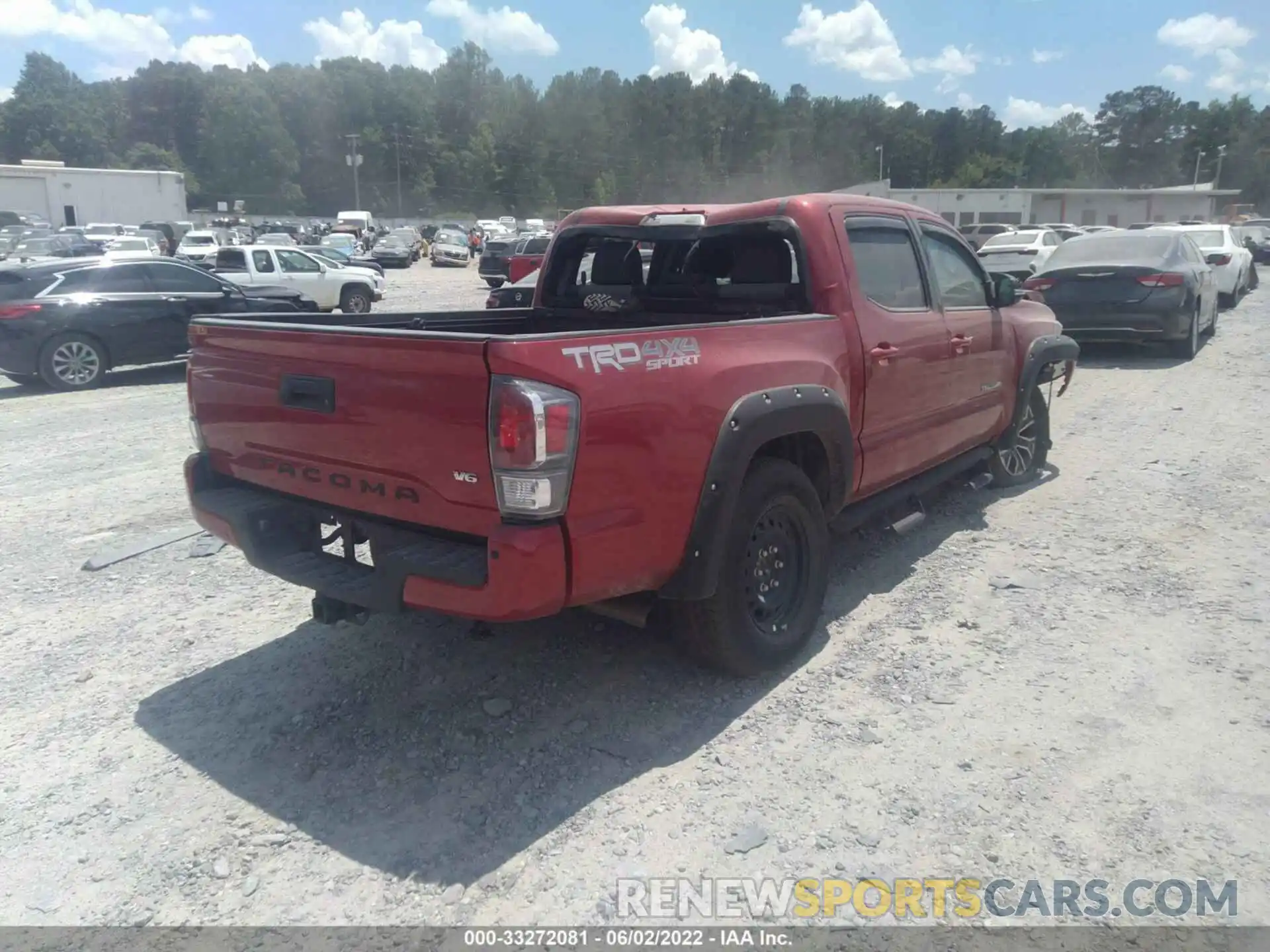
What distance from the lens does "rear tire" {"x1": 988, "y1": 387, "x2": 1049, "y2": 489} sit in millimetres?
6449

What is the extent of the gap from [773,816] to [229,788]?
1873 mm

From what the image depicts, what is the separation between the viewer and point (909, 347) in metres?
4.73

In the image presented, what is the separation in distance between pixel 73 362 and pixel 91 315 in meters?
0.62

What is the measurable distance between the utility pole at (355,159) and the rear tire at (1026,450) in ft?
287

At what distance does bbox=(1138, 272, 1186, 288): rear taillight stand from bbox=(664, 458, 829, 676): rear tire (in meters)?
9.06

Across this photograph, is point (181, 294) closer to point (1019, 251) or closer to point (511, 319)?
point (511, 319)

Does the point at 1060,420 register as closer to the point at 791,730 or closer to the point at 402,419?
the point at 791,730

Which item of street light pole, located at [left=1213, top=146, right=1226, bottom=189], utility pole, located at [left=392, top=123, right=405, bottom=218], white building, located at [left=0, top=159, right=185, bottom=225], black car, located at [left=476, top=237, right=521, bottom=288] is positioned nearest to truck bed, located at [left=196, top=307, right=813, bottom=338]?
black car, located at [left=476, top=237, right=521, bottom=288]

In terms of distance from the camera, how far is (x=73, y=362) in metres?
11.6

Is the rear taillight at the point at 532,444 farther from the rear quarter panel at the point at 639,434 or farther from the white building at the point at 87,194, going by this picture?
the white building at the point at 87,194

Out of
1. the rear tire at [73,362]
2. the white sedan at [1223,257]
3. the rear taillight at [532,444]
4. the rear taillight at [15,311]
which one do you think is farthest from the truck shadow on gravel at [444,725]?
the white sedan at [1223,257]

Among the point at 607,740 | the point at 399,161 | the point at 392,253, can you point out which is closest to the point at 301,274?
the point at 607,740

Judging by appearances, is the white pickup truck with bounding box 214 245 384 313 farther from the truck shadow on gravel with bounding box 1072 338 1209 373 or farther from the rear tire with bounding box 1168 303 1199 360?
the rear tire with bounding box 1168 303 1199 360

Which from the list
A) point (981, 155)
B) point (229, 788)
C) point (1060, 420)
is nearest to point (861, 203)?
point (229, 788)
